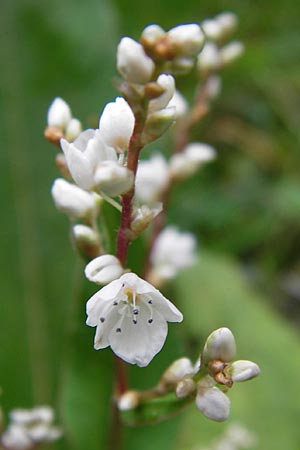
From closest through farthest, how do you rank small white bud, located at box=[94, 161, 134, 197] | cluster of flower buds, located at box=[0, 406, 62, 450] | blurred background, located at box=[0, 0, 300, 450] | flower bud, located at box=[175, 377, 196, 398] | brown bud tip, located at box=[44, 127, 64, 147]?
small white bud, located at box=[94, 161, 134, 197] < flower bud, located at box=[175, 377, 196, 398] < brown bud tip, located at box=[44, 127, 64, 147] < cluster of flower buds, located at box=[0, 406, 62, 450] < blurred background, located at box=[0, 0, 300, 450]

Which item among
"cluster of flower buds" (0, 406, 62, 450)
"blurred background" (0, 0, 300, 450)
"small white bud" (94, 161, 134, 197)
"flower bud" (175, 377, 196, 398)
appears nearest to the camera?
"small white bud" (94, 161, 134, 197)

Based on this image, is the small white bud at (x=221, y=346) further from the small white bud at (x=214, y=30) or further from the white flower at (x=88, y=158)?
the small white bud at (x=214, y=30)

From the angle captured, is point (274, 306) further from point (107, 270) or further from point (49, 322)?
point (107, 270)

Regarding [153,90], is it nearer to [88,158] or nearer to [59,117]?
[88,158]

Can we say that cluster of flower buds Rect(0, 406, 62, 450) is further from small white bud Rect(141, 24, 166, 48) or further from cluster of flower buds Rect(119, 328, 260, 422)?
small white bud Rect(141, 24, 166, 48)

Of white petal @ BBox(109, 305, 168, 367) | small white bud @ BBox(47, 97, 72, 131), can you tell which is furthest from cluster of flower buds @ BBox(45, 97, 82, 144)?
white petal @ BBox(109, 305, 168, 367)

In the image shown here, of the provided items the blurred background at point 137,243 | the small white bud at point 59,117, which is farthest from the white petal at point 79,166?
the blurred background at point 137,243

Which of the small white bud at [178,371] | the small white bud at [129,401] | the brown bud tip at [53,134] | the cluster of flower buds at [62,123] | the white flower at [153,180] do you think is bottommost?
the small white bud at [129,401]

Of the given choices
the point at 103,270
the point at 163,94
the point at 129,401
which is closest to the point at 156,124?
the point at 163,94
